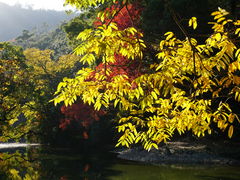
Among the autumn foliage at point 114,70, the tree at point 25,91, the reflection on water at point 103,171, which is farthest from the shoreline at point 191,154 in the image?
the tree at point 25,91

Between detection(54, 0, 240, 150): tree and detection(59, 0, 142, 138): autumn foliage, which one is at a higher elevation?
detection(59, 0, 142, 138): autumn foliage

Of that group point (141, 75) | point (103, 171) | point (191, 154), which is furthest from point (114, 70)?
point (141, 75)

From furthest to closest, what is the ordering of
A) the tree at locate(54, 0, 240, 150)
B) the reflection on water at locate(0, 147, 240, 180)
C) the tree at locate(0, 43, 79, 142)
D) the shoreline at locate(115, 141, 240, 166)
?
Result: the tree at locate(0, 43, 79, 142) → the shoreline at locate(115, 141, 240, 166) → the reflection on water at locate(0, 147, 240, 180) → the tree at locate(54, 0, 240, 150)

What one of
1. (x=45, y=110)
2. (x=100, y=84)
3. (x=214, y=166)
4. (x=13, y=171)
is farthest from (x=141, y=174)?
(x=45, y=110)

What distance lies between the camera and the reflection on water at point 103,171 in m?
13.2

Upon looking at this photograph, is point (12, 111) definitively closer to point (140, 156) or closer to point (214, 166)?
point (140, 156)

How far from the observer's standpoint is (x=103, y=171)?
50.1ft

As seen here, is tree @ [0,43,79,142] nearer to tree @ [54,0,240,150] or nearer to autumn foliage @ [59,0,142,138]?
autumn foliage @ [59,0,142,138]

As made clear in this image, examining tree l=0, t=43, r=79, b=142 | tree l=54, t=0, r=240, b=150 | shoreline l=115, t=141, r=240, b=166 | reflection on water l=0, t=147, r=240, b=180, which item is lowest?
reflection on water l=0, t=147, r=240, b=180

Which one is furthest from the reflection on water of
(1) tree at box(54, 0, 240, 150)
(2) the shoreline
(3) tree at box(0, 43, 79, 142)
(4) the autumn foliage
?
(1) tree at box(54, 0, 240, 150)

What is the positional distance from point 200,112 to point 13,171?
47.4 ft

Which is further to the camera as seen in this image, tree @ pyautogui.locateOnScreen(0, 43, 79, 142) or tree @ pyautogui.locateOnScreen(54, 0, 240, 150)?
tree @ pyautogui.locateOnScreen(0, 43, 79, 142)

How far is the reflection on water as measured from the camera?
13185mm

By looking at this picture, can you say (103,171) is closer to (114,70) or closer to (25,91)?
(114,70)
